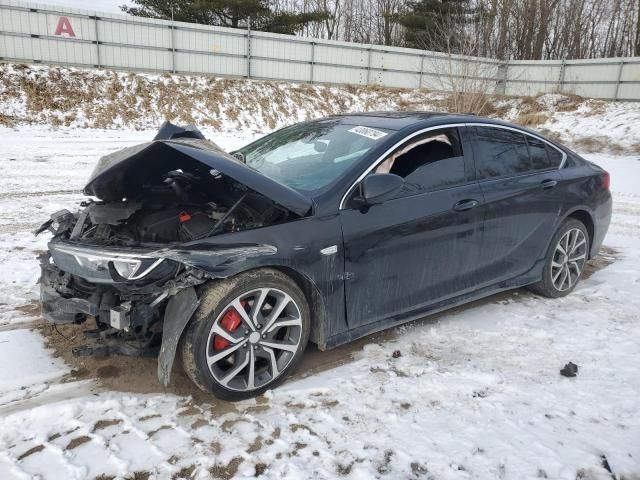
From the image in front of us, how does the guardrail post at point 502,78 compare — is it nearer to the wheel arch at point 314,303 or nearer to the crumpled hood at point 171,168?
the crumpled hood at point 171,168

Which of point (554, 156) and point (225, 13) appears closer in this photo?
point (554, 156)

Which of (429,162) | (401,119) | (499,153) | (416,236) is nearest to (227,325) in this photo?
(416,236)

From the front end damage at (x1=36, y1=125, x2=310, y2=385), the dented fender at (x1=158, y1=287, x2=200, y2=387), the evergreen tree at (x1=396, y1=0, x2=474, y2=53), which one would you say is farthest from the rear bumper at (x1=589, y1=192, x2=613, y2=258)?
the evergreen tree at (x1=396, y1=0, x2=474, y2=53)

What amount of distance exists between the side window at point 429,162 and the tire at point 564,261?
53.9 inches

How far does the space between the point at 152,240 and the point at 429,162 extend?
2.01 metres

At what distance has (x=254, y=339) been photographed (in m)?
2.89

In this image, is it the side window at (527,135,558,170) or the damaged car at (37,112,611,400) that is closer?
the damaged car at (37,112,611,400)

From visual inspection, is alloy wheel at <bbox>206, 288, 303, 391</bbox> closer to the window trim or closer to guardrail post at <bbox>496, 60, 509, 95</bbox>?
the window trim

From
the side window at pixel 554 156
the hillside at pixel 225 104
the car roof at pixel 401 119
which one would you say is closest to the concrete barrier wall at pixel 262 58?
the hillside at pixel 225 104

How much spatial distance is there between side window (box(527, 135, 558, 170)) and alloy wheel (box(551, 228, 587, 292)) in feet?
2.15

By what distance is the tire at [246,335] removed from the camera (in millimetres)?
2711

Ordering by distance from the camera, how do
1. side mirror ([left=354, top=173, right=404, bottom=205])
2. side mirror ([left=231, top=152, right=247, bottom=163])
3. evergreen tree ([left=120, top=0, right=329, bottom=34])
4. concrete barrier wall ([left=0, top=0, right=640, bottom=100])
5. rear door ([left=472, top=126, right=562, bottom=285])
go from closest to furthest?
side mirror ([left=354, top=173, right=404, bottom=205]) → rear door ([left=472, top=126, right=562, bottom=285]) → side mirror ([left=231, top=152, right=247, bottom=163]) → concrete barrier wall ([left=0, top=0, right=640, bottom=100]) → evergreen tree ([left=120, top=0, right=329, bottom=34])

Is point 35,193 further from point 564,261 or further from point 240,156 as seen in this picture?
point 564,261

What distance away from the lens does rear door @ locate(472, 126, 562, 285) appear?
154 inches
